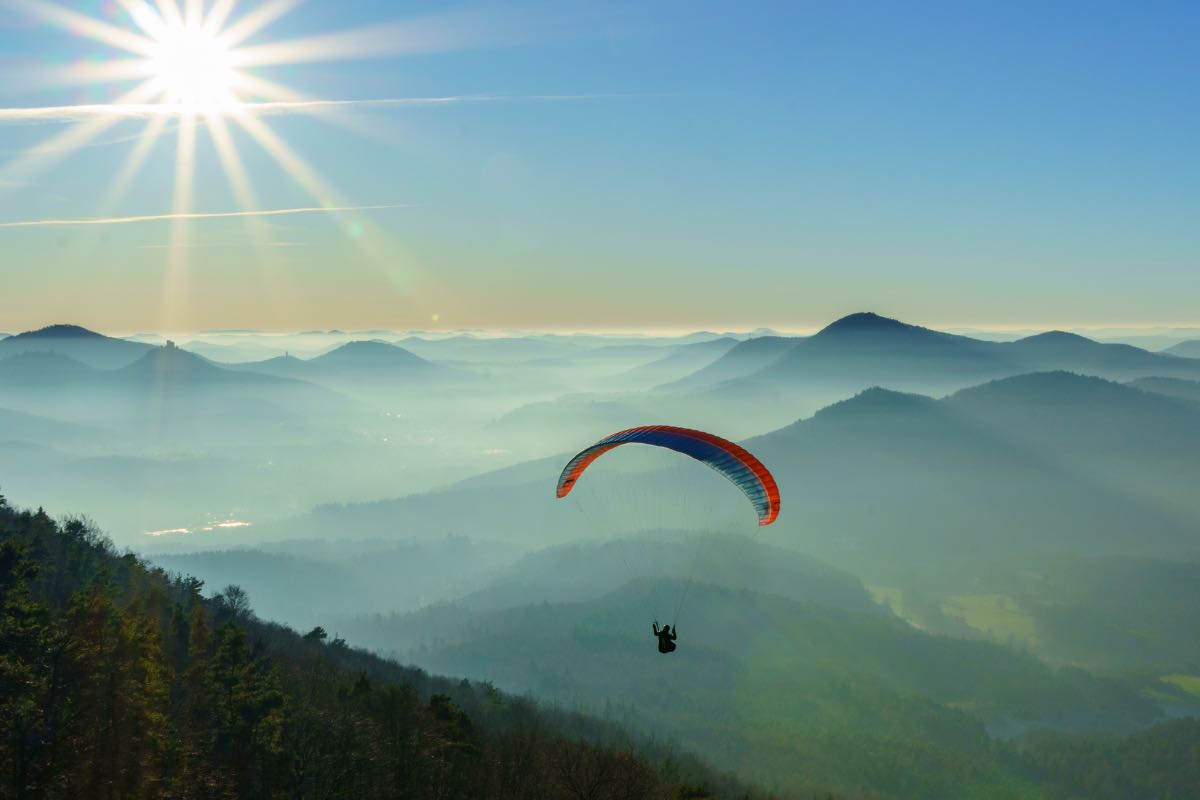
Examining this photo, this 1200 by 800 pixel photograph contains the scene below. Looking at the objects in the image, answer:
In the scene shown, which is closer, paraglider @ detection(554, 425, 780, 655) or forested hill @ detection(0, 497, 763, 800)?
forested hill @ detection(0, 497, 763, 800)

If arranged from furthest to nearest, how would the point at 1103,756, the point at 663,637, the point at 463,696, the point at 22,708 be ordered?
the point at 1103,756, the point at 463,696, the point at 663,637, the point at 22,708

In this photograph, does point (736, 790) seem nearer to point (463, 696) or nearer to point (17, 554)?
point (463, 696)

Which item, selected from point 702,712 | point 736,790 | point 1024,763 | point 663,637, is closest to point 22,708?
point 663,637

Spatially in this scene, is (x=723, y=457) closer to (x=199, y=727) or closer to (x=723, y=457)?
(x=723, y=457)

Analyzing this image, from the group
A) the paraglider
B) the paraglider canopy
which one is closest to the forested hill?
the paraglider

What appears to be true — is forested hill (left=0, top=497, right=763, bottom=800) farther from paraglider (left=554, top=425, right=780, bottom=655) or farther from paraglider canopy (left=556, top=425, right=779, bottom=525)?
paraglider canopy (left=556, top=425, right=779, bottom=525)

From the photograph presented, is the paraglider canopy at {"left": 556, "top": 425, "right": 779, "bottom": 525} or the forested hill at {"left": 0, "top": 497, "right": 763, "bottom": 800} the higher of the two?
the paraglider canopy at {"left": 556, "top": 425, "right": 779, "bottom": 525}

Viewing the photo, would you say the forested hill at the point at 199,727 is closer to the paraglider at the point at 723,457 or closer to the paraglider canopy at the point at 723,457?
the paraglider at the point at 723,457

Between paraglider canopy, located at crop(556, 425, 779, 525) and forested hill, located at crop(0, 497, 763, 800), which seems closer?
forested hill, located at crop(0, 497, 763, 800)
